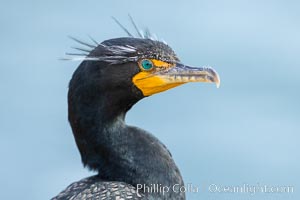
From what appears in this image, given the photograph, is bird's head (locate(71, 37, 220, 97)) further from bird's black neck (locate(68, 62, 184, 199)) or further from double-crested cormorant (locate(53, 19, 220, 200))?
bird's black neck (locate(68, 62, 184, 199))

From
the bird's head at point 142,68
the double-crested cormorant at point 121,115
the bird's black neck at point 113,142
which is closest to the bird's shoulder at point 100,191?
the double-crested cormorant at point 121,115

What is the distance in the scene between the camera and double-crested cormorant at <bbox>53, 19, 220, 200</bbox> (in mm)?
20047

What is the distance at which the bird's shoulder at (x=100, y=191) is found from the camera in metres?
19.9

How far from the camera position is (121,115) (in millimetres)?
20281

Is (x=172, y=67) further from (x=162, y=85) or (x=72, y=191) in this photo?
(x=72, y=191)

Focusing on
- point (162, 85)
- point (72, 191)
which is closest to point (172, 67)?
point (162, 85)

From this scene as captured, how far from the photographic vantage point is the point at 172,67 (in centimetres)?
2030

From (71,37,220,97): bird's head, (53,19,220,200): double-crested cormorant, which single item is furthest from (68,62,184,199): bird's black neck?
(71,37,220,97): bird's head

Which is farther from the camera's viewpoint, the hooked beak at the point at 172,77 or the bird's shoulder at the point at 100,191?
the hooked beak at the point at 172,77

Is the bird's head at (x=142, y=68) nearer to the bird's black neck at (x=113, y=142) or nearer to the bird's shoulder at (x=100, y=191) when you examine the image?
the bird's black neck at (x=113, y=142)

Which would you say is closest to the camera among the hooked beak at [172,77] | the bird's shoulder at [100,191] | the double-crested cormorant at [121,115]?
the bird's shoulder at [100,191]

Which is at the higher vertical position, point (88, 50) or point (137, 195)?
point (88, 50)

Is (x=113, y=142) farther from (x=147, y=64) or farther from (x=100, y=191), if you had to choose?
(x=147, y=64)

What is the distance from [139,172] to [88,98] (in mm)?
796
